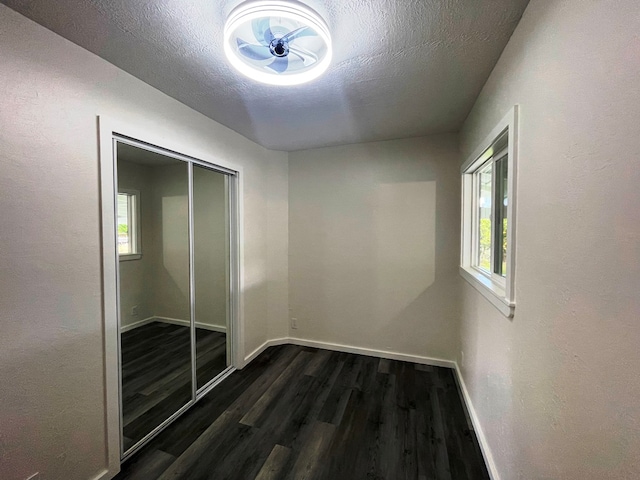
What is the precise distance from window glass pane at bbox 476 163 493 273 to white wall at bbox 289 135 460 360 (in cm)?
30

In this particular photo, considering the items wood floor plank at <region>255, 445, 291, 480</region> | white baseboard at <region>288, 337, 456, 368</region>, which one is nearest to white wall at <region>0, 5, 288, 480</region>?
wood floor plank at <region>255, 445, 291, 480</region>

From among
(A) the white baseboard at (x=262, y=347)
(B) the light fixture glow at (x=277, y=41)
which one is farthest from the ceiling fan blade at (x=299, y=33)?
(A) the white baseboard at (x=262, y=347)

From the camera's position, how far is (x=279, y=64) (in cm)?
142

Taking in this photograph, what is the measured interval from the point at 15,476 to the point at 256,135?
8.93 ft

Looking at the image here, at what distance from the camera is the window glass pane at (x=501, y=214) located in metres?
1.68

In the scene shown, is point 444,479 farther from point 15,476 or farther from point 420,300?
point 15,476

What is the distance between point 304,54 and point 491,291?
1693 millimetres

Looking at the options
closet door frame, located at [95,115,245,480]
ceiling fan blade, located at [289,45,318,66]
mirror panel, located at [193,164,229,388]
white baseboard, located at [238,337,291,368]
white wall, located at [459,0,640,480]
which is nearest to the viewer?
white wall, located at [459,0,640,480]

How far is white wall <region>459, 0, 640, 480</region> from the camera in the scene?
61 centimetres

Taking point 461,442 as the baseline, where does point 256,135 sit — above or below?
above

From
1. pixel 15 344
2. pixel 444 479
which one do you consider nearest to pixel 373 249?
pixel 444 479

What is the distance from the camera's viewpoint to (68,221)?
→ 52.4 inches

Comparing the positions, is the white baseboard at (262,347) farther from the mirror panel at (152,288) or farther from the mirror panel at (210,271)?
the mirror panel at (152,288)

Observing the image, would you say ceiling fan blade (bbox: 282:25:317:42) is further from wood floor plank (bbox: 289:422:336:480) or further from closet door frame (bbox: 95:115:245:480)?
wood floor plank (bbox: 289:422:336:480)
